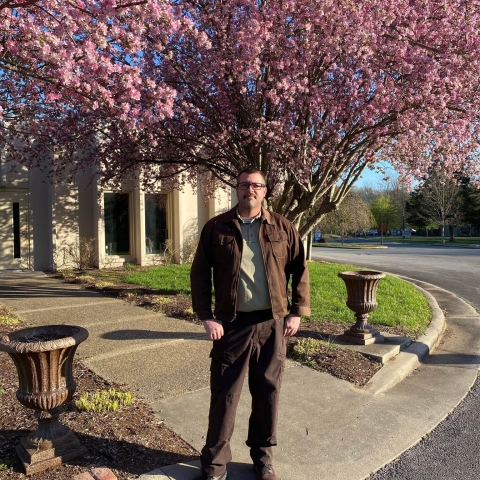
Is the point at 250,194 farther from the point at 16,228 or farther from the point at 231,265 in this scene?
the point at 16,228

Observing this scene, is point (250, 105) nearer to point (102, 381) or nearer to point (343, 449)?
point (102, 381)

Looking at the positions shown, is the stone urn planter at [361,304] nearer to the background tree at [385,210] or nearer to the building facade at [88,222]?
the building facade at [88,222]

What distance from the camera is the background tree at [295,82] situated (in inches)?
244

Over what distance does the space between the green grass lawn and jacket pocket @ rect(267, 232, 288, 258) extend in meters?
4.19

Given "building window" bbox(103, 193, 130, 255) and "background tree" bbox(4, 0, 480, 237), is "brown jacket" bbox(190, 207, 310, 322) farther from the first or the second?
"building window" bbox(103, 193, 130, 255)

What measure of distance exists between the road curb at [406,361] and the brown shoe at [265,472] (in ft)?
6.12

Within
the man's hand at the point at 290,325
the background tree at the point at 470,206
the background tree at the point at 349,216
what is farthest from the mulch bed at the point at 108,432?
the background tree at the point at 470,206

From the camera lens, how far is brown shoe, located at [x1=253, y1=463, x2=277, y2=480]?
2.80 meters

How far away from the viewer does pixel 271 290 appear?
9.34ft

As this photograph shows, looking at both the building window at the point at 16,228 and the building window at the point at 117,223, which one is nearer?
the building window at the point at 16,228

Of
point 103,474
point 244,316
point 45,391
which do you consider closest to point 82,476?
point 103,474

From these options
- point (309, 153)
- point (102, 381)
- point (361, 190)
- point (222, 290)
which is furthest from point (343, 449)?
point (361, 190)

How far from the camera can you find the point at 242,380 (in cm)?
281

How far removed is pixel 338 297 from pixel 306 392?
15.4 feet
